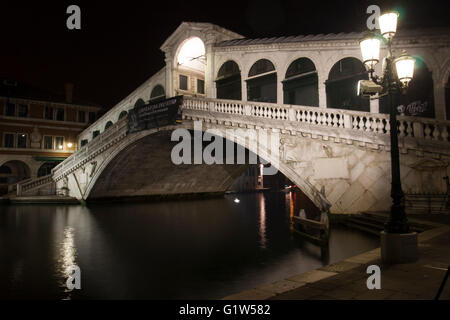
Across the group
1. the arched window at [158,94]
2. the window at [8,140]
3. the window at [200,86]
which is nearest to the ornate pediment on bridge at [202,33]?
the window at [200,86]

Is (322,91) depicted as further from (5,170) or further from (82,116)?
(5,170)

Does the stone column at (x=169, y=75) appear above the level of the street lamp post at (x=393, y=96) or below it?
above

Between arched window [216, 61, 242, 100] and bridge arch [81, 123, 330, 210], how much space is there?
11.6 feet

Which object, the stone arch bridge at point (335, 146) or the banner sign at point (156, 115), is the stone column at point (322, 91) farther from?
the banner sign at point (156, 115)

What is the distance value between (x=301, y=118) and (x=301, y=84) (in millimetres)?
3346

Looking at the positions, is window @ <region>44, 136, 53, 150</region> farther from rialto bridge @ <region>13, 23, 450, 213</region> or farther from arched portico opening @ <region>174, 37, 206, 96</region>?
arched portico opening @ <region>174, 37, 206, 96</region>

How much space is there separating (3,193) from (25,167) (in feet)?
14.7

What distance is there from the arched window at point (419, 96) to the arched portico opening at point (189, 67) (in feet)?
38.9

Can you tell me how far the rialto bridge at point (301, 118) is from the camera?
1070 centimetres

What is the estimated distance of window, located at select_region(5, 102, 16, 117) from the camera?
29.2 metres

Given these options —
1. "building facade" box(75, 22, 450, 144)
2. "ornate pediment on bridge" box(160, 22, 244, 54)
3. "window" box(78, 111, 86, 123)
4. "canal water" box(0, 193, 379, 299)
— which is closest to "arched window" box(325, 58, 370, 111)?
"building facade" box(75, 22, 450, 144)

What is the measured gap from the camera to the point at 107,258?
7.89 m

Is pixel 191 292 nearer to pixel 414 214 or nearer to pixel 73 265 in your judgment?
pixel 73 265

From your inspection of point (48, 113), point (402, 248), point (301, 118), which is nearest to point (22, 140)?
point (48, 113)
